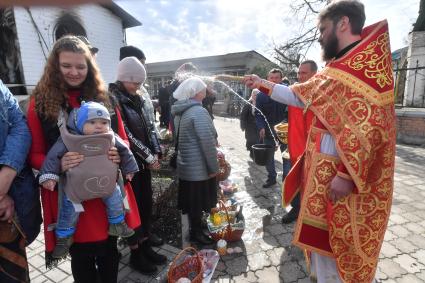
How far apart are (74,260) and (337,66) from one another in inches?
93.4

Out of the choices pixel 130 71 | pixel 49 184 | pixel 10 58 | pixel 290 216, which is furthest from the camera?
pixel 10 58

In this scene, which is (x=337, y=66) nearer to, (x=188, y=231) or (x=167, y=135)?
(x=188, y=231)

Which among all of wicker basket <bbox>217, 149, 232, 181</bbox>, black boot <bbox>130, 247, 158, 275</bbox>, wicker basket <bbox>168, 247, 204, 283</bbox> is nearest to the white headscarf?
wicker basket <bbox>168, 247, 204, 283</bbox>

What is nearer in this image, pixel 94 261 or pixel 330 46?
Result: pixel 330 46

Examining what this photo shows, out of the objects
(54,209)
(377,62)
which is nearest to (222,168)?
(54,209)

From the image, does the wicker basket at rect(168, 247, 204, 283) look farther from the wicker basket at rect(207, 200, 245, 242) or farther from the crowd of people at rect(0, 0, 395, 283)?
the wicker basket at rect(207, 200, 245, 242)

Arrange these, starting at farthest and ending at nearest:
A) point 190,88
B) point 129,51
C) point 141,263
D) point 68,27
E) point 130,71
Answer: point 68,27 < point 129,51 < point 190,88 < point 141,263 < point 130,71

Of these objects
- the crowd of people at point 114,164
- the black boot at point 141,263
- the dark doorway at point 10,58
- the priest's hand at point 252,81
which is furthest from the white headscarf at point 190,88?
the dark doorway at point 10,58

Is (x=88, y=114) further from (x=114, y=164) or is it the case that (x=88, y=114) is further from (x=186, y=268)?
(x=186, y=268)

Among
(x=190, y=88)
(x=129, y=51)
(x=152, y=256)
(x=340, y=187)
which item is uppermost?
(x=129, y=51)

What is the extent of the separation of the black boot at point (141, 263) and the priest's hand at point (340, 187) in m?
2.00

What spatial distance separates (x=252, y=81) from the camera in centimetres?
253

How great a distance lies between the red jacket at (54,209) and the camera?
1.94 m

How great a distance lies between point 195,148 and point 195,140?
0.09 m
